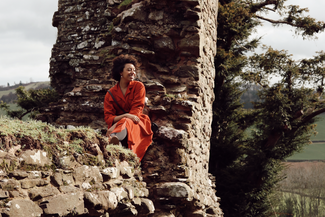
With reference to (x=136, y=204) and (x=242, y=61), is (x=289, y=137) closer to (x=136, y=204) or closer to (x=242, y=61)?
(x=242, y=61)

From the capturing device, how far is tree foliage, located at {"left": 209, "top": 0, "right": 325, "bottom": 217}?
955cm

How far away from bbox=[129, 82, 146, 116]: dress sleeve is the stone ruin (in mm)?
593

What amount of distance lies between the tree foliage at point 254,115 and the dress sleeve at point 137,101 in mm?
5727

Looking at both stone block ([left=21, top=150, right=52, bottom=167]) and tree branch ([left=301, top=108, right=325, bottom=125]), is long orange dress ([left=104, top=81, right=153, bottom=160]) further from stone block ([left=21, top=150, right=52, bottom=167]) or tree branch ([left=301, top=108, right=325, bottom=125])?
tree branch ([left=301, top=108, right=325, bottom=125])

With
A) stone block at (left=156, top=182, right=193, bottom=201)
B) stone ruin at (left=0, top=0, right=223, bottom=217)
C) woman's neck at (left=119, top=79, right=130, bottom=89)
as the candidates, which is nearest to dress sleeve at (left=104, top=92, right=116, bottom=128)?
woman's neck at (left=119, top=79, right=130, bottom=89)

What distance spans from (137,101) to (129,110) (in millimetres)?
234

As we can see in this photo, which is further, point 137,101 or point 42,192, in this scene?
point 137,101

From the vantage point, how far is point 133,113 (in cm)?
423

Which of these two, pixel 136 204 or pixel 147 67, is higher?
pixel 147 67

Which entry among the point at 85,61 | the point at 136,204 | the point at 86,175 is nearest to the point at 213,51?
the point at 85,61

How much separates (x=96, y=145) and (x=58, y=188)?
66cm

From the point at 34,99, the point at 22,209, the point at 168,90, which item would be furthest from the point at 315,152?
the point at 22,209

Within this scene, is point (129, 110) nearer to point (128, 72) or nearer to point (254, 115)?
point (128, 72)

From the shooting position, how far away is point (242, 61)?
35.2 feet
